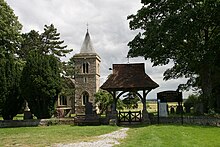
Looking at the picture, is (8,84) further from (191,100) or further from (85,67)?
(85,67)

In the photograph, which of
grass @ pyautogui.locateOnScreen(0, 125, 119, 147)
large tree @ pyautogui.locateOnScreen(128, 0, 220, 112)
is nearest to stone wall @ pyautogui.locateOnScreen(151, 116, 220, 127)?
large tree @ pyautogui.locateOnScreen(128, 0, 220, 112)

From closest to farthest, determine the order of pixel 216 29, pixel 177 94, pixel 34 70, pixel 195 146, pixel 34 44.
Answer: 1. pixel 195 146
2. pixel 177 94
3. pixel 34 70
4. pixel 216 29
5. pixel 34 44

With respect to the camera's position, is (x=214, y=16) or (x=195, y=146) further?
(x=214, y=16)

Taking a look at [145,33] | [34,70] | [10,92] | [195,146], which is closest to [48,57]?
[34,70]

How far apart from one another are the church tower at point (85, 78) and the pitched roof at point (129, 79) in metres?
30.4

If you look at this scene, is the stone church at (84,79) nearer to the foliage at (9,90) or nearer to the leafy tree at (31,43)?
the leafy tree at (31,43)

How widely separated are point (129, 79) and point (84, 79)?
32.5m

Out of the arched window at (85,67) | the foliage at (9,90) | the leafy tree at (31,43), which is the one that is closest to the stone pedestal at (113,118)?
the foliage at (9,90)

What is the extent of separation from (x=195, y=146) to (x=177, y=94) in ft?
40.2

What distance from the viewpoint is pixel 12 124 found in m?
25.8

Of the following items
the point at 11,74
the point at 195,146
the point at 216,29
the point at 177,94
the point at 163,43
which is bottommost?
the point at 195,146

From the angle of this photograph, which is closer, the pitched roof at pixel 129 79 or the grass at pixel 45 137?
the grass at pixel 45 137

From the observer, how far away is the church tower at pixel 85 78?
57125mm

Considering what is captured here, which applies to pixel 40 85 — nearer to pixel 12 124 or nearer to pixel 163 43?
pixel 12 124
